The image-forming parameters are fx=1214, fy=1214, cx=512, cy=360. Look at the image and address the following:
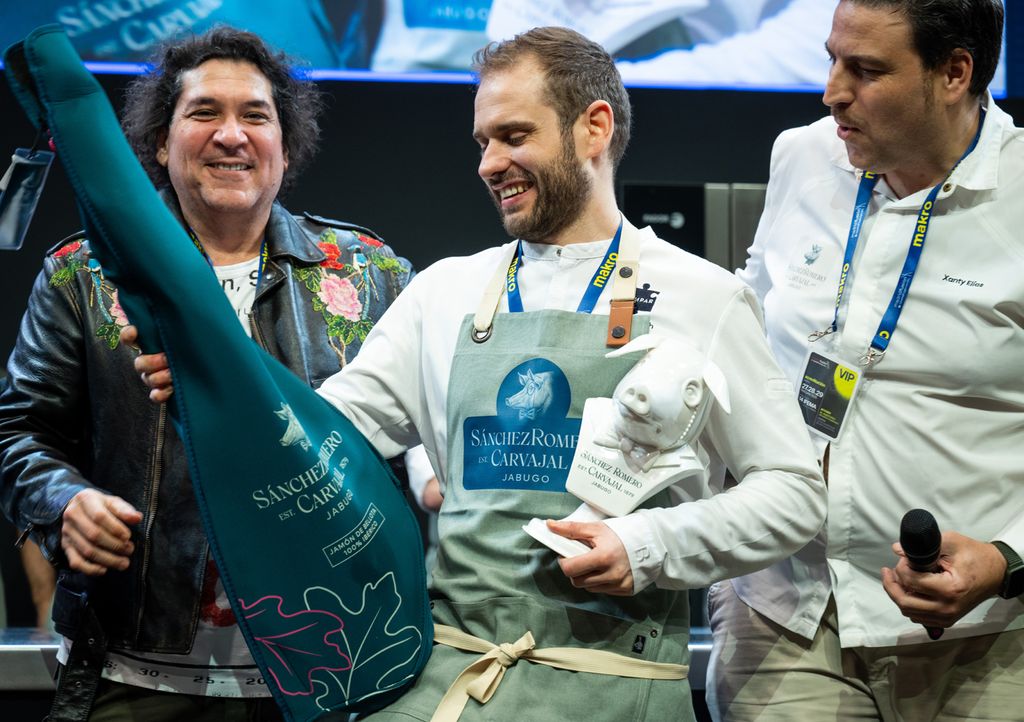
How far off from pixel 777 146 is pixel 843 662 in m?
0.93

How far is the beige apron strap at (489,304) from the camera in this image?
6.02 ft

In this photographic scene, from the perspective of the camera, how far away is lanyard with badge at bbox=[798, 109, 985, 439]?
75.7 inches

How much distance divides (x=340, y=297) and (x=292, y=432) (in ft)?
2.45

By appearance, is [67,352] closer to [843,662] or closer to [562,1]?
[843,662]

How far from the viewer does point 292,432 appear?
160 cm

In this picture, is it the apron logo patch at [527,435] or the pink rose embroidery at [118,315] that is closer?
the apron logo patch at [527,435]

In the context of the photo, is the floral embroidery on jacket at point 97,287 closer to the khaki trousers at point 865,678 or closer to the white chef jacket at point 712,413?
the white chef jacket at point 712,413

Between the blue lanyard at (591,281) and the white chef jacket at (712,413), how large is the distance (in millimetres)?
14

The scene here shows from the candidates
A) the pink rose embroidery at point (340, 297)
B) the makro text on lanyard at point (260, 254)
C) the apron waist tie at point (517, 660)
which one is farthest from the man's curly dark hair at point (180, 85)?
the apron waist tie at point (517, 660)

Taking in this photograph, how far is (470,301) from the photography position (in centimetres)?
192

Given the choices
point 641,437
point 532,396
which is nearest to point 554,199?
point 532,396

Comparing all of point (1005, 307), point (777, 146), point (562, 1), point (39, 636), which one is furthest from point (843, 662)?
point (562, 1)

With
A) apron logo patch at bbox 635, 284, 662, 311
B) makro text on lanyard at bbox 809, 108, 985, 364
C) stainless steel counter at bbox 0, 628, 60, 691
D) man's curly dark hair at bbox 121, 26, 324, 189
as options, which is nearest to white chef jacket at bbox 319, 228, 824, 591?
apron logo patch at bbox 635, 284, 662, 311

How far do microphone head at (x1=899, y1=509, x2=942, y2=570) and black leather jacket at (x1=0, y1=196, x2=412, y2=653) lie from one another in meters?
1.07
